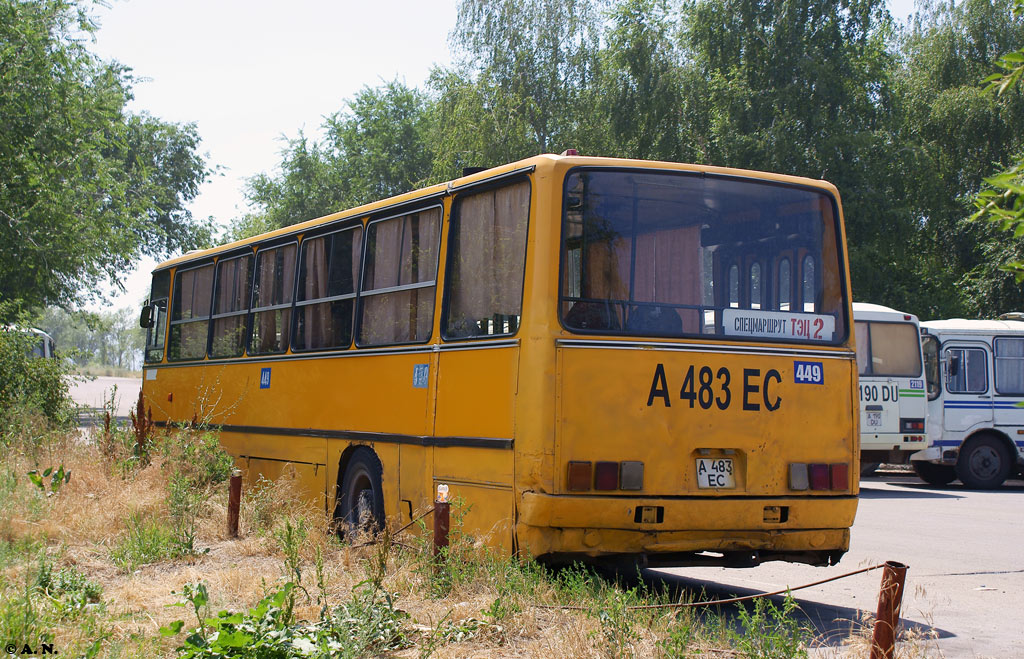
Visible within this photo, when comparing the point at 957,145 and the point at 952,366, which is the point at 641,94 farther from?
the point at 952,366

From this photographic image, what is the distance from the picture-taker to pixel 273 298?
12.0 m

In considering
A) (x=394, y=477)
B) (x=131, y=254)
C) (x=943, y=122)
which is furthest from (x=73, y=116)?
(x=943, y=122)

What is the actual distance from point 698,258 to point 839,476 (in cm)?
191

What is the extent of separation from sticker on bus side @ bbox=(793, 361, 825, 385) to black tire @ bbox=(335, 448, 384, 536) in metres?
3.64

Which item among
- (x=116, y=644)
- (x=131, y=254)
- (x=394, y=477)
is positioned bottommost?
(x=116, y=644)

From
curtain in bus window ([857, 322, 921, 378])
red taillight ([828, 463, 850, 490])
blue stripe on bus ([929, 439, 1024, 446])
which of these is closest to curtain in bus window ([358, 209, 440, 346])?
red taillight ([828, 463, 850, 490])

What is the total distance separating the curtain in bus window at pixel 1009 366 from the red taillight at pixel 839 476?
1466cm

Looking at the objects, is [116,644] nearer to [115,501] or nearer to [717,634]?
[717,634]

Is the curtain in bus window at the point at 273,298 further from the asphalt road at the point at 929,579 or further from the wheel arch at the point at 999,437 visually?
the wheel arch at the point at 999,437

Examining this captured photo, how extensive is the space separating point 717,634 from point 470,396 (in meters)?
2.76

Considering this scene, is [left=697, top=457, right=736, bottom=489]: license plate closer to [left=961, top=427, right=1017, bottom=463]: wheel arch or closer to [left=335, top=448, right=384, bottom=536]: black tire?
[left=335, top=448, right=384, bottom=536]: black tire

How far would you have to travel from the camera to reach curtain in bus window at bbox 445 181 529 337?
7770 millimetres

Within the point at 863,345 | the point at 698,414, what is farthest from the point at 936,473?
the point at 698,414

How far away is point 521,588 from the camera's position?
6770mm
